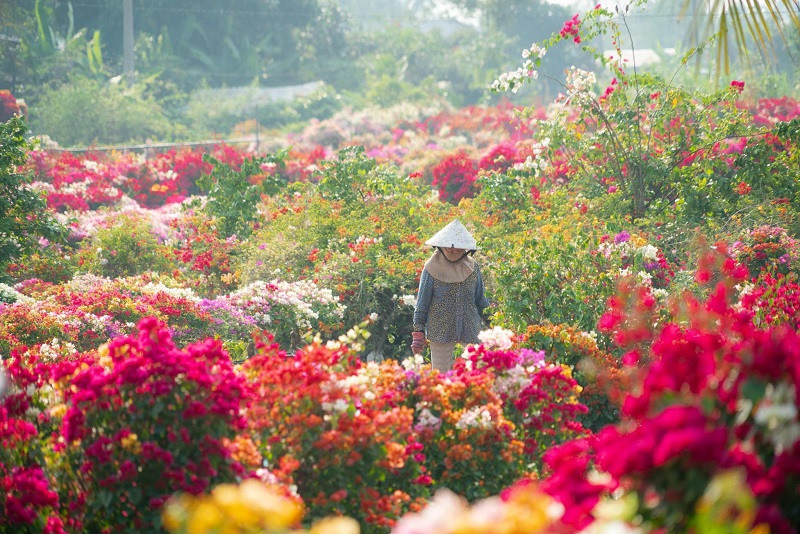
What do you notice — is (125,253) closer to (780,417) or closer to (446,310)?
(446,310)

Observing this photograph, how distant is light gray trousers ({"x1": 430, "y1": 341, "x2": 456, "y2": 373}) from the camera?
22.1 ft

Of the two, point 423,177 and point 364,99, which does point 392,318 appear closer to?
point 423,177

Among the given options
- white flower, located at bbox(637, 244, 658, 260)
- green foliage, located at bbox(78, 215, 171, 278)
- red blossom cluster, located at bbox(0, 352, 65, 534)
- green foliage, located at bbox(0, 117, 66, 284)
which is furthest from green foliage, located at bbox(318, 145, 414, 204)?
red blossom cluster, located at bbox(0, 352, 65, 534)

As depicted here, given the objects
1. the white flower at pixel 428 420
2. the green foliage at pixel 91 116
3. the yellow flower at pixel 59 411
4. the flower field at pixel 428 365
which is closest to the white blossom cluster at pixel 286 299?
the flower field at pixel 428 365

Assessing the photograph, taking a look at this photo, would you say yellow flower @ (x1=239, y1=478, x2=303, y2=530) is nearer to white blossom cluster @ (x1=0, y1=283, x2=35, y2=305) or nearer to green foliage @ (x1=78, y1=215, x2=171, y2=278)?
white blossom cluster @ (x1=0, y1=283, x2=35, y2=305)

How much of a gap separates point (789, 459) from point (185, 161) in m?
17.5

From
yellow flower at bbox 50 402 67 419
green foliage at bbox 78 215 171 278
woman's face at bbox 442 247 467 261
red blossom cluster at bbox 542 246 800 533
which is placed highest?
red blossom cluster at bbox 542 246 800 533

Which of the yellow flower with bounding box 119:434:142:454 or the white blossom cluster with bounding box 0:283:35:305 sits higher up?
the yellow flower with bounding box 119:434:142:454

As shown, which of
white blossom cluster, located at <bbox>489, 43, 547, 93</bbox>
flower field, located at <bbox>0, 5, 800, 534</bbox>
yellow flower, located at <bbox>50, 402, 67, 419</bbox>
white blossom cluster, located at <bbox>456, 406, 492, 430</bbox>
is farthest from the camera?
white blossom cluster, located at <bbox>489, 43, 547, 93</bbox>

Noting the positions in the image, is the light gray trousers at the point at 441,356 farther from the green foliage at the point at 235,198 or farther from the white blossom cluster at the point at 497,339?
the green foliage at the point at 235,198

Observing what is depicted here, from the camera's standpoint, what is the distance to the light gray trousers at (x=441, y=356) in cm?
674

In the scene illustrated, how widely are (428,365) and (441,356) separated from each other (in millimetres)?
1674

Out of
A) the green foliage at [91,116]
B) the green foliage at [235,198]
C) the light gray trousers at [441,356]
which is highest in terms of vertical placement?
the light gray trousers at [441,356]

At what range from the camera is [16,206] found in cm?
879
